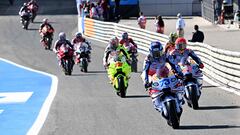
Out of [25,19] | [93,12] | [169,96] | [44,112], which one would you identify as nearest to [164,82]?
[169,96]

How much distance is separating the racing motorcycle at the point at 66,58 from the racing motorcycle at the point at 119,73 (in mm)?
6096

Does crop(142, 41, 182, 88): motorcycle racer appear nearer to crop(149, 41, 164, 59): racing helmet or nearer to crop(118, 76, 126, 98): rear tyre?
crop(149, 41, 164, 59): racing helmet

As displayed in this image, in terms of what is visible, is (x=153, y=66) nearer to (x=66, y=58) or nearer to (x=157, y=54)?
(x=157, y=54)

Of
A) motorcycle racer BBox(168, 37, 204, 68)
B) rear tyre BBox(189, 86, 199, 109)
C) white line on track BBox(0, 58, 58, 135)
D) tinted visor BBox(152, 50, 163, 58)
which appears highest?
tinted visor BBox(152, 50, 163, 58)

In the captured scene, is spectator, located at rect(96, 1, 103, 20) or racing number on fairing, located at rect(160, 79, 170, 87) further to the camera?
spectator, located at rect(96, 1, 103, 20)

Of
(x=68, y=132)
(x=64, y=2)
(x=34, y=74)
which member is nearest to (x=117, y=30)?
(x=34, y=74)

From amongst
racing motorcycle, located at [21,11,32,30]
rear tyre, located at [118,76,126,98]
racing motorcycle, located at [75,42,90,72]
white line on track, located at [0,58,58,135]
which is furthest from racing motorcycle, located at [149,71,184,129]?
racing motorcycle, located at [21,11,32,30]

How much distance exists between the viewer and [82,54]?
1052 inches

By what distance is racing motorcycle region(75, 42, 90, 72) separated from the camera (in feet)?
87.4

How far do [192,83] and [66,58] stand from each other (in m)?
10.3

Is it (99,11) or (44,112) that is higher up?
(99,11)

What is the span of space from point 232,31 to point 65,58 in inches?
646

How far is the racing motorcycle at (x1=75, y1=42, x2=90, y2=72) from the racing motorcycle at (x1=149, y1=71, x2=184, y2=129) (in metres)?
12.6

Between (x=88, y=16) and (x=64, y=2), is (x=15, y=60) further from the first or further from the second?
(x=64, y=2)
